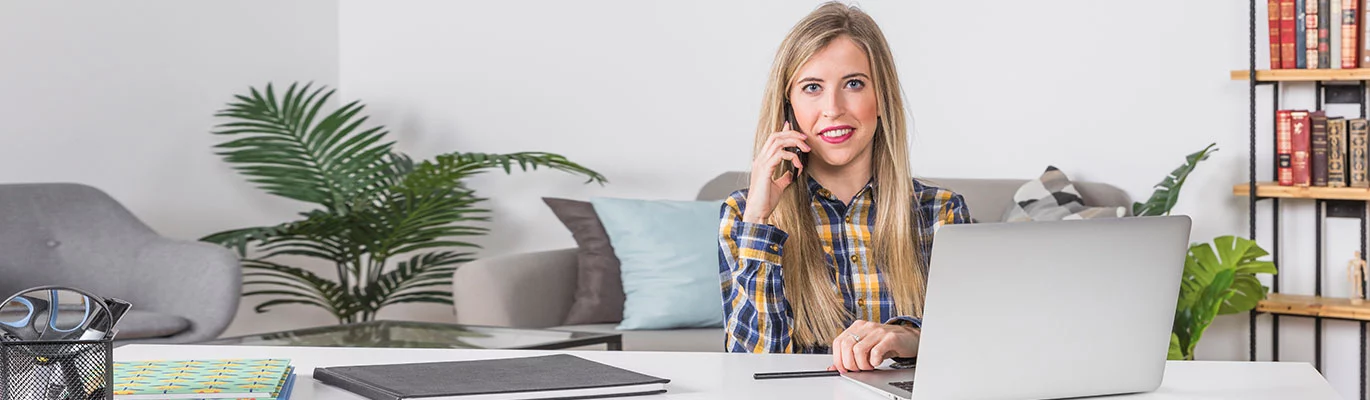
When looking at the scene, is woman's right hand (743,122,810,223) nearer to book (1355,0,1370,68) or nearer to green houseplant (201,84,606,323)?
book (1355,0,1370,68)

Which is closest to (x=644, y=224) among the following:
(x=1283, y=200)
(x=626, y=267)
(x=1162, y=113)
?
(x=626, y=267)

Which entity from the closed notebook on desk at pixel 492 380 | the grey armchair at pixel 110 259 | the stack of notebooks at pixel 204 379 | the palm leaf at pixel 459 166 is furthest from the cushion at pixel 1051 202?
the stack of notebooks at pixel 204 379

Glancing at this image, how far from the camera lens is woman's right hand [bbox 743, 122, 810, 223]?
5.14ft

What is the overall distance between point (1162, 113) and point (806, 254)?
82.9 inches

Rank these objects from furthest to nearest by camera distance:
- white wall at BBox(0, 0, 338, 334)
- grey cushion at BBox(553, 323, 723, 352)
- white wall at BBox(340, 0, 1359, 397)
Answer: white wall at BBox(0, 0, 338, 334), white wall at BBox(340, 0, 1359, 397), grey cushion at BBox(553, 323, 723, 352)

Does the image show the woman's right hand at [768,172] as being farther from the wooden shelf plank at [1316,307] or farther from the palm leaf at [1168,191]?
the wooden shelf plank at [1316,307]

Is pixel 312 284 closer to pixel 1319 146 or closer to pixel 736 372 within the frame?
pixel 1319 146

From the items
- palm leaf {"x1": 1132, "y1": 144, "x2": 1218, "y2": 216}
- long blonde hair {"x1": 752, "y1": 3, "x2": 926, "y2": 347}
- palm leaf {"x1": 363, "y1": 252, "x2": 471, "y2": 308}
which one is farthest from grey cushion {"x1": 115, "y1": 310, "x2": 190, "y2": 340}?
palm leaf {"x1": 1132, "y1": 144, "x2": 1218, "y2": 216}

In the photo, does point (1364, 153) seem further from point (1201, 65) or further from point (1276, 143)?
point (1201, 65)

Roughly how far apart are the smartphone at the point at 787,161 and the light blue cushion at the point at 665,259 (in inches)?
56.1

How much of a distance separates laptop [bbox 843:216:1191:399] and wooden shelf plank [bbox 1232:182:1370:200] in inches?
85.1

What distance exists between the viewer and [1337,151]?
316cm

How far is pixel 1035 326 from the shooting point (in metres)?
1.15

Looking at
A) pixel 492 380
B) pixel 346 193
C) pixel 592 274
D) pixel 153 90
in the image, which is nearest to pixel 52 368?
pixel 492 380
